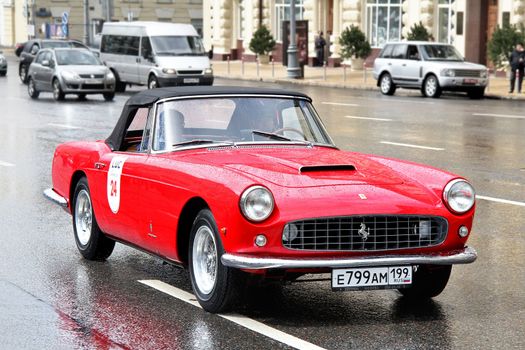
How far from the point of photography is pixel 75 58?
120ft

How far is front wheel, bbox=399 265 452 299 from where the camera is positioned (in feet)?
27.2

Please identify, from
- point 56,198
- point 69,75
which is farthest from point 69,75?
point 56,198

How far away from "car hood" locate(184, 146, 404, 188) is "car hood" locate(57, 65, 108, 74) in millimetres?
26508

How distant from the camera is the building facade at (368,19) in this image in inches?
1847

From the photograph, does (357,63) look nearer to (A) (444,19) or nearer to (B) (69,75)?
(A) (444,19)

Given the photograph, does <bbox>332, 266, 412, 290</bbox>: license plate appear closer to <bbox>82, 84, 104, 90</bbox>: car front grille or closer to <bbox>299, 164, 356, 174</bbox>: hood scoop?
<bbox>299, 164, 356, 174</bbox>: hood scoop

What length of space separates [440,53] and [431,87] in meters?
1.33

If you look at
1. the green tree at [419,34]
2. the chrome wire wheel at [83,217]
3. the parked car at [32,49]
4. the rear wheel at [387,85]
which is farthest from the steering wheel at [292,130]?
the parked car at [32,49]

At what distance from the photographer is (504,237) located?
11.1 meters

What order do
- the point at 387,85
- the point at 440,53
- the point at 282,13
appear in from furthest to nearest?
the point at 282,13 < the point at 387,85 < the point at 440,53

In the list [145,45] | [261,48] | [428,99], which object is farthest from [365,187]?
[261,48]

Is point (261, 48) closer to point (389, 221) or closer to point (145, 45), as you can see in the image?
point (145, 45)

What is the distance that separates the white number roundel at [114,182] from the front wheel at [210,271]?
50.2 inches

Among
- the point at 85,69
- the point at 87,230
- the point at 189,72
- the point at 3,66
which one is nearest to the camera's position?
the point at 87,230
